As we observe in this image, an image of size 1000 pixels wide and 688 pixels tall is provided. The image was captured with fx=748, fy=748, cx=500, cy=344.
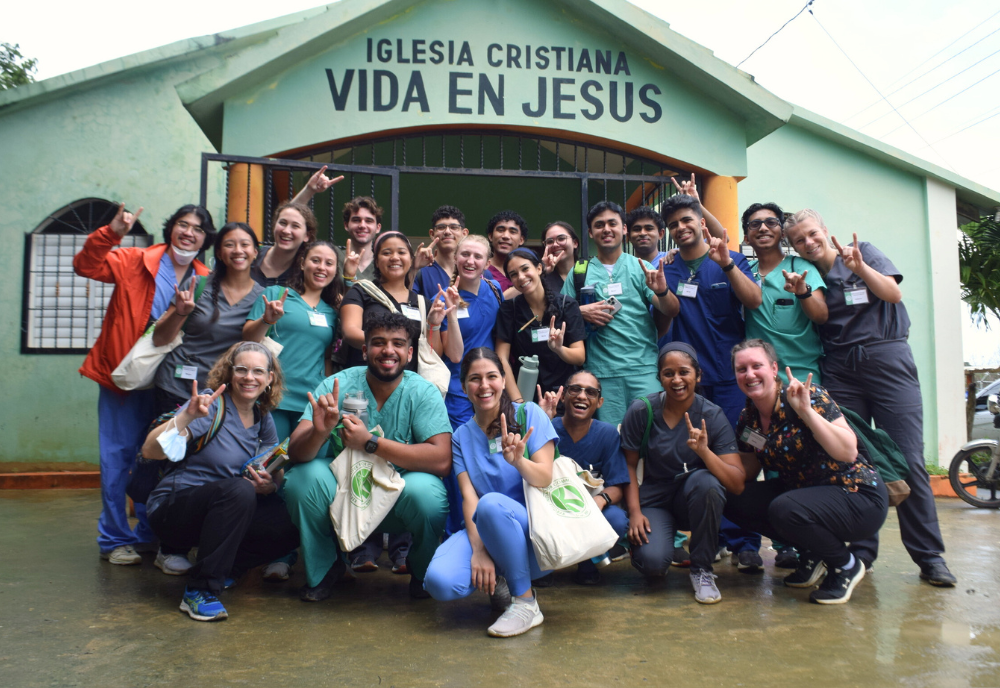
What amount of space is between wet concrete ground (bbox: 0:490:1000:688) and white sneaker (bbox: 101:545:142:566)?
8 cm

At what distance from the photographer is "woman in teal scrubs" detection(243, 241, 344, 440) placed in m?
3.84

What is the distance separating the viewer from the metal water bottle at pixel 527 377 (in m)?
3.99

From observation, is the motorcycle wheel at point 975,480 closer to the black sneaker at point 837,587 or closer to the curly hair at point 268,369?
the black sneaker at point 837,587

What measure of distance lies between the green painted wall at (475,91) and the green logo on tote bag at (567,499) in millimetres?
3962

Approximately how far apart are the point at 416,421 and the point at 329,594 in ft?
2.83

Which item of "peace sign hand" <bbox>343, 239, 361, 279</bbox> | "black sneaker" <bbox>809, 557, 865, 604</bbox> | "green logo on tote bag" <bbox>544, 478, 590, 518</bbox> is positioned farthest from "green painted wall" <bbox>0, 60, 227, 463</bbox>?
"black sneaker" <bbox>809, 557, 865, 604</bbox>

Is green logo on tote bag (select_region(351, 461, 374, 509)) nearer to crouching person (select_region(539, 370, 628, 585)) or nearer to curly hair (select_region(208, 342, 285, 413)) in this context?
curly hair (select_region(208, 342, 285, 413))

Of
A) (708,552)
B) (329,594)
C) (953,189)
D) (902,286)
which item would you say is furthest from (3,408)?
(953,189)

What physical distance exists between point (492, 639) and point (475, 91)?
15.5 feet

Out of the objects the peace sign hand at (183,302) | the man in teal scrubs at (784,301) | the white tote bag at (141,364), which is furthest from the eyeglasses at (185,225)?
the man in teal scrubs at (784,301)

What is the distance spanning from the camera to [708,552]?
11.3 ft

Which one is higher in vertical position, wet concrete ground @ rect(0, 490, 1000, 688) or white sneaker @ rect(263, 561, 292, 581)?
white sneaker @ rect(263, 561, 292, 581)

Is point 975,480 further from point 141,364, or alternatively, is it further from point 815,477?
point 141,364

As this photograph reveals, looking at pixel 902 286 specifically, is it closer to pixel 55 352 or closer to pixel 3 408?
pixel 55 352
